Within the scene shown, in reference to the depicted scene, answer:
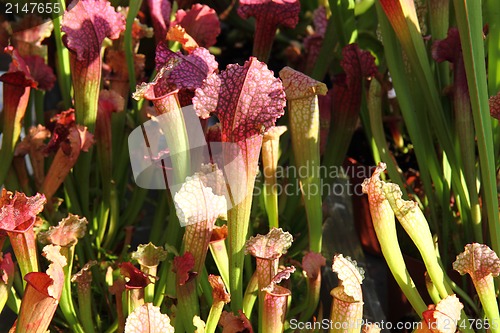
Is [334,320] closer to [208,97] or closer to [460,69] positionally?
[208,97]

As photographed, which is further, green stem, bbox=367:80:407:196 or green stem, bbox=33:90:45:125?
green stem, bbox=33:90:45:125

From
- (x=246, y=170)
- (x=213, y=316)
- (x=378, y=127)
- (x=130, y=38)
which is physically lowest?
(x=213, y=316)

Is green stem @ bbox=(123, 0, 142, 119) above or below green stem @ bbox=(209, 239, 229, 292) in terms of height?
above

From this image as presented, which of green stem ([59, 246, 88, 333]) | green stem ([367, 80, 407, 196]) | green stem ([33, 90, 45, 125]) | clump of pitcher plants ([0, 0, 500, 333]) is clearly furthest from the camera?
green stem ([33, 90, 45, 125])

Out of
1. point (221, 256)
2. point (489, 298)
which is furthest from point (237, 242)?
point (489, 298)

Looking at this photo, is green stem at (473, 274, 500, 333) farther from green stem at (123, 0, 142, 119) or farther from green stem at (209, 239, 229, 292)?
green stem at (123, 0, 142, 119)

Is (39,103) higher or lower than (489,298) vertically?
higher

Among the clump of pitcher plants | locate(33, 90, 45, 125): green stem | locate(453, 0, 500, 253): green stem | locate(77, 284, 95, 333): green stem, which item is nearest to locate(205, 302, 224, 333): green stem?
the clump of pitcher plants

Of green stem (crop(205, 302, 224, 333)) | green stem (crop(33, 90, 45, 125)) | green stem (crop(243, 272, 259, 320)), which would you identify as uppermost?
Result: green stem (crop(33, 90, 45, 125))

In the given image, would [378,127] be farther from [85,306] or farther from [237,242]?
[85,306]

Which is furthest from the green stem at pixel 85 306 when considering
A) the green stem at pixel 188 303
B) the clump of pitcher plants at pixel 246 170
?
the green stem at pixel 188 303

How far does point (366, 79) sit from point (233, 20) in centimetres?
66

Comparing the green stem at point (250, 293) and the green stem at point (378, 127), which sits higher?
the green stem at point (378, 127)

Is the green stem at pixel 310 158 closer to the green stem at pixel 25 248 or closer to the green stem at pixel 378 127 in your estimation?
the green stem at pixel 378 127
